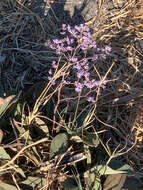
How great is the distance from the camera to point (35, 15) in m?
2.06

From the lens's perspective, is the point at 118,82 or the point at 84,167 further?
the point at 118,82

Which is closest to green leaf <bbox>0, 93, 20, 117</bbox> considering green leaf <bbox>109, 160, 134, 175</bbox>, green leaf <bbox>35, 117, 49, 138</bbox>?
green leaf <bbox>35, 117, 49, 138</bbox>

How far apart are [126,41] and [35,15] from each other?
0.55 meters

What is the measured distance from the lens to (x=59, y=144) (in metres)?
1.49

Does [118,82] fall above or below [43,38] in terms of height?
below

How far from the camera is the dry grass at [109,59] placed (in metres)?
1.79

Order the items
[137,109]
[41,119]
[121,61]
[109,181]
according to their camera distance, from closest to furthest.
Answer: [109,181], [41,119], [137,109], [121,61]

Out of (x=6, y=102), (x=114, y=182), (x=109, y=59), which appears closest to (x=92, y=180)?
(x=114, y=182)

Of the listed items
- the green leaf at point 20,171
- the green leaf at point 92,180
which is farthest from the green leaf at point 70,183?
the green leaf at point 20,171

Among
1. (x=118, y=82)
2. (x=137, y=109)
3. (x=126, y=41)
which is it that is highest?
(x=126, y=41)

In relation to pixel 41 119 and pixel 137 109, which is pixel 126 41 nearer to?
pixel 137 109

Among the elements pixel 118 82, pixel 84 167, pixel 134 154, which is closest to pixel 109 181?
pixel 84 167

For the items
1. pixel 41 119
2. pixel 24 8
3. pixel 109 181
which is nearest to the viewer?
pixel 109 181

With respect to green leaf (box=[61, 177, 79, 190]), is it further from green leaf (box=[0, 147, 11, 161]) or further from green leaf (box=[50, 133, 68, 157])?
green leaf (box=[0, 147, 11, 161])
